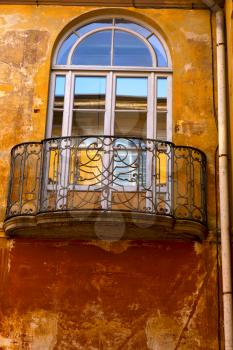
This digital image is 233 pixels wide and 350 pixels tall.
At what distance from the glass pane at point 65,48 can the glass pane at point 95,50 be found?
12 centimetres

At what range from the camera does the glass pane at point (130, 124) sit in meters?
9.66

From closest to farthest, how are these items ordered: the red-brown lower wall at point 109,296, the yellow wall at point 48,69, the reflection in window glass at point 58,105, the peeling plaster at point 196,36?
the red-brown lower wall at point 109,296, the yellow wall at point 48,69, the reflection in window glass at point 58,105, the peeling plaster at point 196,36

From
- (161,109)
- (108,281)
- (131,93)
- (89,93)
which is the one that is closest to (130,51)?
(131,93)

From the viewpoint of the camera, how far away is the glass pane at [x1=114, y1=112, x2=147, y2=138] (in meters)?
9.66

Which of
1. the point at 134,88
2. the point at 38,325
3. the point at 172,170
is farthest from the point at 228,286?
the point at 134,88

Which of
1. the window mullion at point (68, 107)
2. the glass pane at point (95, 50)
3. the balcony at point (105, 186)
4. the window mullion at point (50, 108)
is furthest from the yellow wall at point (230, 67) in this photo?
the window mullion at point (50, 108)

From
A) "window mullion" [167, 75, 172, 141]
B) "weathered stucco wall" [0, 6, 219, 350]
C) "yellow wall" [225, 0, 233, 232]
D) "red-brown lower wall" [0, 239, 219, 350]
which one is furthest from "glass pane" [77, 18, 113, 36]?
"red-brown lower wall" [0, 239, 219, 350]

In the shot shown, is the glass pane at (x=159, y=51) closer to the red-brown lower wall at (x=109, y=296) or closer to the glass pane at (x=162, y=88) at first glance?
the glass pane at (x=162, y=88)

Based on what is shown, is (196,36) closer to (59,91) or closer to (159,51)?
(159,51)

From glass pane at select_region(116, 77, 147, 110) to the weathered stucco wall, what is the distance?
0.53 m

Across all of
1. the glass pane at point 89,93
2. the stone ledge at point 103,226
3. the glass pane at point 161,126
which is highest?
the glass pane at point 89,93

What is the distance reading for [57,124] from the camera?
32.1 feet

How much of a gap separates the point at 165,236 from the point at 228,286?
45.1 inches

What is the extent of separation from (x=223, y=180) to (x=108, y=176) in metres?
1.68
